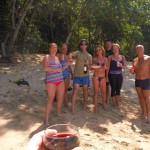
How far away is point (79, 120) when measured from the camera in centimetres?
602

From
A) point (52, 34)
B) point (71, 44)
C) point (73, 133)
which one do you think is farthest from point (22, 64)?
point (73, 133)

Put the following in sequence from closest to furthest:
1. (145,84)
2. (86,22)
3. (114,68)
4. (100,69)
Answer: (145,84)
(100,69)
(114,68)
(86,22)

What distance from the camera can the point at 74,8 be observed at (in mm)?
14789

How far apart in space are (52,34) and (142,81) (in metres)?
10.8

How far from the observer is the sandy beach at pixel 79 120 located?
200 inches

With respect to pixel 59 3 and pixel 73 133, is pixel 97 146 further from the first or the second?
pixel 59 3

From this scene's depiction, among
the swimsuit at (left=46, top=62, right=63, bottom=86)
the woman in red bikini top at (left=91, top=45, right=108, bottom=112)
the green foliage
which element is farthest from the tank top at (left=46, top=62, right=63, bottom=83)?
the green foliage

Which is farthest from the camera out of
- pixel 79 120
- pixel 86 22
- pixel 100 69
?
pixel 86 22

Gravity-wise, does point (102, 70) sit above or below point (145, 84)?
above

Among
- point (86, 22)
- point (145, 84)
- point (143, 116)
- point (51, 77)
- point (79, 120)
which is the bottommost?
point (143, 116)

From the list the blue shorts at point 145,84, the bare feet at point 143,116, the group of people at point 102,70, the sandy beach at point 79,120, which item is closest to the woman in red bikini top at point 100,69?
the group of people at point 102,70

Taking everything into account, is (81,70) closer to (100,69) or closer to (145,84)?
(100,69)

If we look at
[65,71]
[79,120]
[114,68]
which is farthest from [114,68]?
[79,120]

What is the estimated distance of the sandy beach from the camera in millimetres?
5082
